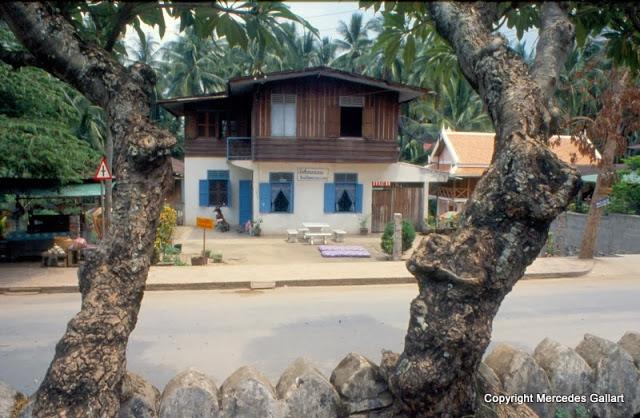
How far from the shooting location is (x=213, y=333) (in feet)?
27.2

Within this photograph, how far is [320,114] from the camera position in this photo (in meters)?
21.4

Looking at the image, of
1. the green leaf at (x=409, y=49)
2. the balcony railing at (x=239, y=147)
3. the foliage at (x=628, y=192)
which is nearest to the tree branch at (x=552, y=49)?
the green leaf at (x=409, y=49)

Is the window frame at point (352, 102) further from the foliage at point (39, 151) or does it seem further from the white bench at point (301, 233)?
the foliage at point (39, 151)

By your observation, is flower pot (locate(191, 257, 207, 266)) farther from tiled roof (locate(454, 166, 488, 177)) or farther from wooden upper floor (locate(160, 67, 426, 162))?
tiled roof (locate(454, 166, 488, 177))

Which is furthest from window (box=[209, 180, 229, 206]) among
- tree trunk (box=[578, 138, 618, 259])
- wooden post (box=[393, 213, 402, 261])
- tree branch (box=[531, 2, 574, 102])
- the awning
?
tree branch (box=[531, 2, 574, 102])

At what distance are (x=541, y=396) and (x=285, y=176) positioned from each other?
18.7 m

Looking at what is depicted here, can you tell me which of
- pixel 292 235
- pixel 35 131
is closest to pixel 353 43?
pixel 292 235

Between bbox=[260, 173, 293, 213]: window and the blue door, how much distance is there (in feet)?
8.80

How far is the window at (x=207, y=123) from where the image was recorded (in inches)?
970

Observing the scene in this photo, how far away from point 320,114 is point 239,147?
410cm

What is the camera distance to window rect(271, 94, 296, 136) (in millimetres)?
21141

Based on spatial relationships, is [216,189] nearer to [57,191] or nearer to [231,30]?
[57,191]

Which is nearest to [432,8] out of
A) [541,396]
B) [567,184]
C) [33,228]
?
[567,184]

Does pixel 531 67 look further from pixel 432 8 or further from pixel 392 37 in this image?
pixel 392 37
